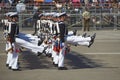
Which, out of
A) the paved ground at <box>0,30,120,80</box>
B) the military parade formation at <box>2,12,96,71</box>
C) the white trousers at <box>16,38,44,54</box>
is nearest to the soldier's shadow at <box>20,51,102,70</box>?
the paved ground at <box>0,30,120,80</box>

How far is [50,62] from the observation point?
17891 mm

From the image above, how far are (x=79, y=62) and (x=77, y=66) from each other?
1243 millimetres

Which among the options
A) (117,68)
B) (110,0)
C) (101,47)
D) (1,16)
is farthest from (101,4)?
(117,68)

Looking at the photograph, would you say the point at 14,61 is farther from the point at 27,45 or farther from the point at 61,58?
the point at 61,58

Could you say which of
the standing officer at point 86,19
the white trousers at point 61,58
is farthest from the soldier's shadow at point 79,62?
the standing officer at point 86,19

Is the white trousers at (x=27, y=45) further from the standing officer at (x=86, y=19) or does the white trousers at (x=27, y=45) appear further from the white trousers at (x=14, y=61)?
the standing officer at (x=86, y=19)

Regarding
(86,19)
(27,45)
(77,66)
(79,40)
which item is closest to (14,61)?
(27,45)

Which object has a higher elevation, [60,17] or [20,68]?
[60,17]

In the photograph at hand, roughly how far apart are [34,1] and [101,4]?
15.8 feet

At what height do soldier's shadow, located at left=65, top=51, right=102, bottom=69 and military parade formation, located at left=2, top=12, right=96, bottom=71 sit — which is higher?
military parade formation, located at left=2, top=12, right=96, bottom=71

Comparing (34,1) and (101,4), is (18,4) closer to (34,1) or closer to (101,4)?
(34,1)

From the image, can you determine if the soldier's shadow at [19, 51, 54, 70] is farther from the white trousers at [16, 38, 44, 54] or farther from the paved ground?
the white trousers at [16, 38, 44, 54]

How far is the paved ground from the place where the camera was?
1415 cm

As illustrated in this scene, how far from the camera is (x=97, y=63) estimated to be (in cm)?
1780
